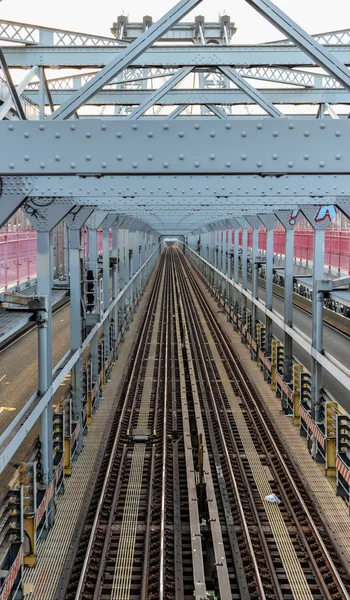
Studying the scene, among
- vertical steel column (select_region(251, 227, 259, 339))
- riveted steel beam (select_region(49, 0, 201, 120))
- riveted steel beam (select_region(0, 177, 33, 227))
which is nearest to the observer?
riveted steel beam (select_region(0, 177, 33, 227))

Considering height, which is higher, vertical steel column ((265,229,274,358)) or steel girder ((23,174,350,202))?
steel girder ((23,174,350,202))

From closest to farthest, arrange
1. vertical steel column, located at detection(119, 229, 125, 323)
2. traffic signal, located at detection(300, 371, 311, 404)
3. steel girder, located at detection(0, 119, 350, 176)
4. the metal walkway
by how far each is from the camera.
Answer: steel girder, located at detection(0, 119, 350, 176)
the metal walkway
traffic signal, located at detection(300, 371, 311, 404)
vertical steel column, located at detection(119, 229, 125, 323)

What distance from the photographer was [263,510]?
27.1 feet

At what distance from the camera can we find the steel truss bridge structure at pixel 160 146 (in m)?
2.82

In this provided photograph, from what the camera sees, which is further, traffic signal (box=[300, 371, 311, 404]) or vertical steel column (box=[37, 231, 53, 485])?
traffic signal (box=[300, 371, 311, 404])

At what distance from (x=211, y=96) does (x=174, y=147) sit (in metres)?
7.78

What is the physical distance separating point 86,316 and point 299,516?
5089 millimetres

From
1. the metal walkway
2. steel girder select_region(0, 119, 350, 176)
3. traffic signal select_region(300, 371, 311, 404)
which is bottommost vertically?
the metal walkway

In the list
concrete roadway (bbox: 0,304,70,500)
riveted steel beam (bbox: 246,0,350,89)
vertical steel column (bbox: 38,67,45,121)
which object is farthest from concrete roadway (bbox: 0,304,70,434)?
riveted steel beam (bbox: 246,0,350,89)

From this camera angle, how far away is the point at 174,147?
9.32ft

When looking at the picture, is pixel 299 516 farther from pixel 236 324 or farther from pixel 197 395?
pixel 236 324

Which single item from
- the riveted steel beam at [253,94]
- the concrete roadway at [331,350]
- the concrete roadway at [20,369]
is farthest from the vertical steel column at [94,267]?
the riveted steel beam at [253,94]

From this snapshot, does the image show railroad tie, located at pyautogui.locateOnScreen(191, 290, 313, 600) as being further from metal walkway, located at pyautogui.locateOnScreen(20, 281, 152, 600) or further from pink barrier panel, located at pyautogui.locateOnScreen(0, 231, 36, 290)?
pink barrier panel, located at pyautogui.locateOnScreen(0, 231, 36, 290)

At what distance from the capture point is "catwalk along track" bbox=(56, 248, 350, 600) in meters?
6.42
